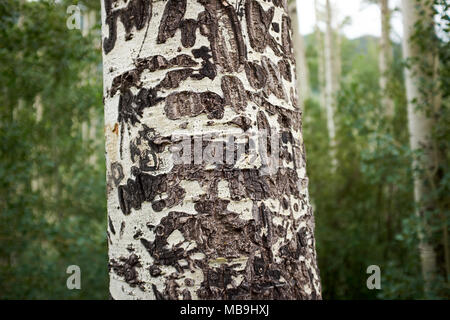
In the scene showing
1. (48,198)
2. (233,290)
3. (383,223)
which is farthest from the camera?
(383,223)

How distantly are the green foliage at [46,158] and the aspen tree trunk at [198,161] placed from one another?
3497 millimetres

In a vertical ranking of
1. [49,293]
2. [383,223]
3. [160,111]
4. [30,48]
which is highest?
[30,48]

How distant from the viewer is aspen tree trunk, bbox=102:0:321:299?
2.95ft

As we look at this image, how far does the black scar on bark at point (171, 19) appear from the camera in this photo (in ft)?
3.06

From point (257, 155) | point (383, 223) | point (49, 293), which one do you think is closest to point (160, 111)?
point (257, 155)

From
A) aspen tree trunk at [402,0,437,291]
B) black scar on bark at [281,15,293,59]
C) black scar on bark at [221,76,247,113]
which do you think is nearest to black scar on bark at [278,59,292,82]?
black scar on bark at [281,15,293,59]

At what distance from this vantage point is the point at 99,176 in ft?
23.0

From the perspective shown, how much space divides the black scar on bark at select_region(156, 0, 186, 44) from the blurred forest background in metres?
2.68

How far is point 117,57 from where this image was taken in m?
0.98

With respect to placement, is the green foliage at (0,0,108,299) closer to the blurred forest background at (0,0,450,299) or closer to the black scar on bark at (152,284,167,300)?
the blurred forest background at (0,0,450,299)

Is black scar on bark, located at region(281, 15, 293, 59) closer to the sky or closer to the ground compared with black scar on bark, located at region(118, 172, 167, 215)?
closer to the sky

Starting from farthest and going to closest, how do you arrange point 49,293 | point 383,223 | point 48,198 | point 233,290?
point 383,223
point 48,198
point 49,293
point 233,290
